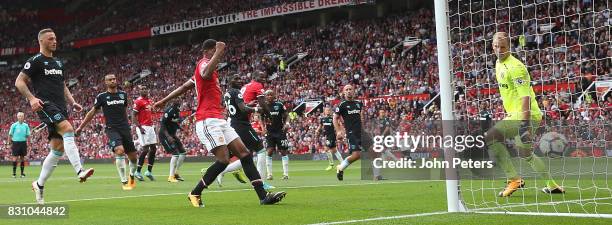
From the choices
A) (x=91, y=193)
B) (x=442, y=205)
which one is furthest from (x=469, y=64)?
(x=91, y=193)

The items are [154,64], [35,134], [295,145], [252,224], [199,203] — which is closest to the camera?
[252,224]

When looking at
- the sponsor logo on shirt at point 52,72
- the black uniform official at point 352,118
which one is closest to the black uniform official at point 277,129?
the black uniform official at point 352,118

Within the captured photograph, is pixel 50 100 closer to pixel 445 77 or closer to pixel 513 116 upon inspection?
pixel 445 77

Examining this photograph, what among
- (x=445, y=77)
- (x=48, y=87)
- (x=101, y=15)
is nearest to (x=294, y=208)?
(x=445, y=77)

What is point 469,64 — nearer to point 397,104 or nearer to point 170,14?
point 397,104

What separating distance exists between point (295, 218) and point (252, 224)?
2.21 feet

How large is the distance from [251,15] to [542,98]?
3809 cm

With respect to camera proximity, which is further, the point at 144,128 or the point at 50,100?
the point at 144,128

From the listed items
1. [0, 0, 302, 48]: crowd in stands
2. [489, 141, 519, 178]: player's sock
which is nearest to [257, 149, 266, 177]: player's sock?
[489, 141, 519, 178]: player's sock

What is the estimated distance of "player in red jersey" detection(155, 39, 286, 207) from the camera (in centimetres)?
1033

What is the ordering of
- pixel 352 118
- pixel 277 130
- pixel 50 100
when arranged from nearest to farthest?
pixel 50 100, pixel 352 118, pixel 277 130

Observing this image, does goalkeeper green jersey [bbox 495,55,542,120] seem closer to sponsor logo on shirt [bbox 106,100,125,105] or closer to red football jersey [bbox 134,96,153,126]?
sponsor logo on shirt [bbox 106,100,125,105]

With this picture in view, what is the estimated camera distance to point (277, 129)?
19.1m

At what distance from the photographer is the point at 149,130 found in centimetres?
1952
